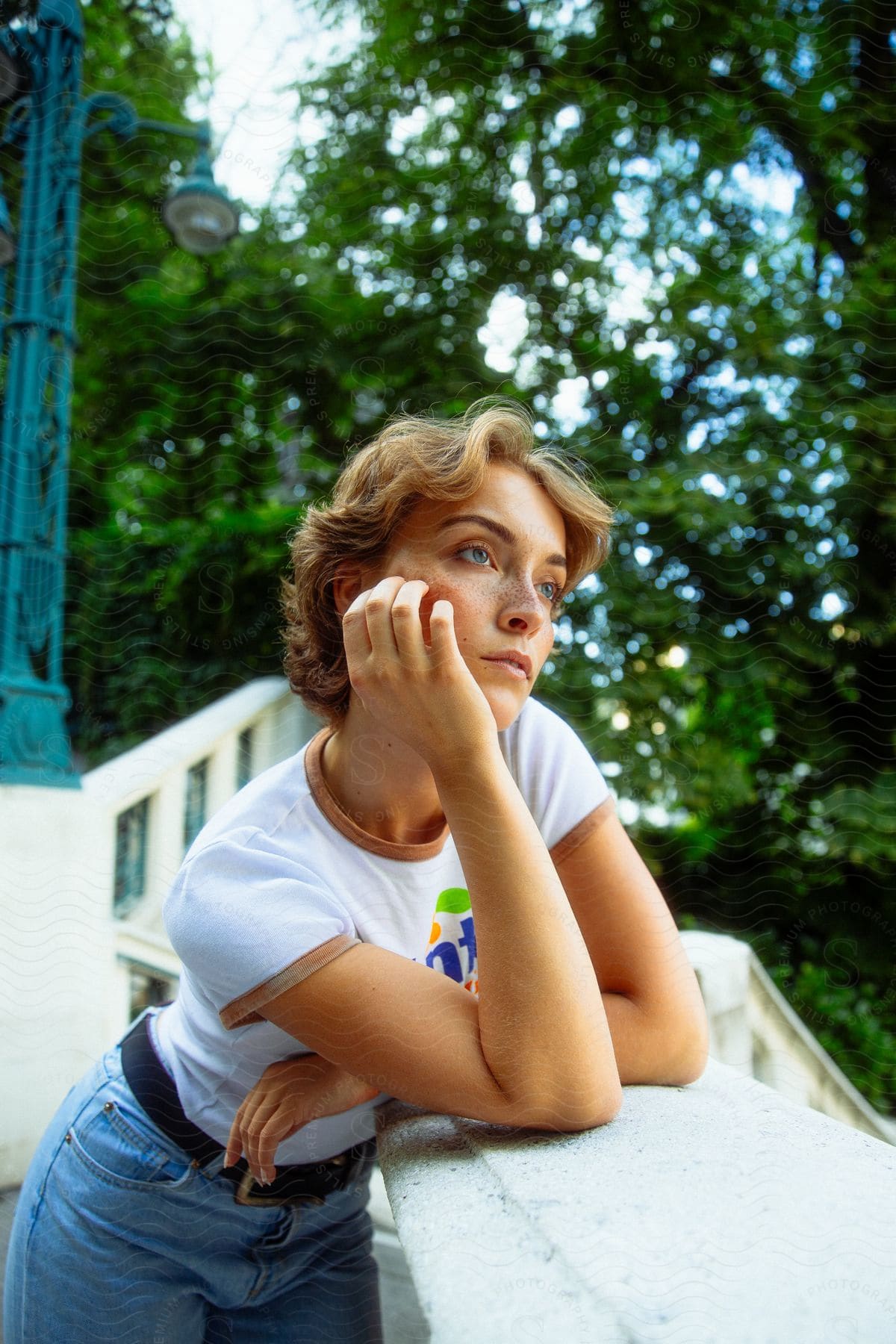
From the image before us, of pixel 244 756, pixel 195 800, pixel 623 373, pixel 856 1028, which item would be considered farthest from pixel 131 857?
pixel 856 1028

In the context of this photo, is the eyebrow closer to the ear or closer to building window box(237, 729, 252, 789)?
the ear

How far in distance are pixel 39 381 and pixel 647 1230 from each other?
1.21 metres

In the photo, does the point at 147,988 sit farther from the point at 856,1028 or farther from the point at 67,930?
the point at 856,1028

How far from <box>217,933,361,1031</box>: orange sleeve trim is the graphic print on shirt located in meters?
0.13

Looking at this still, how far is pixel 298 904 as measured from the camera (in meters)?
0.41

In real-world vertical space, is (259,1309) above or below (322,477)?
below

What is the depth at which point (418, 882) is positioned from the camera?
1.66 ft

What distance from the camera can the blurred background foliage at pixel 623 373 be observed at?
4.13ft

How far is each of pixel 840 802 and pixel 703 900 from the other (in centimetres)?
27

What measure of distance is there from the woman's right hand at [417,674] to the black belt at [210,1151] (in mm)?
266

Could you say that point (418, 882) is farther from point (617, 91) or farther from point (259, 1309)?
point (617, 91)

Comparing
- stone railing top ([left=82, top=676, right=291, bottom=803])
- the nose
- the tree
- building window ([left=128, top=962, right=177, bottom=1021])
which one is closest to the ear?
the nose

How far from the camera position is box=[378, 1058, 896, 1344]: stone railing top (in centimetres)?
28

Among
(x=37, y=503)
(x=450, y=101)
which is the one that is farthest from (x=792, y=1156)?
(x=450, y=101)
